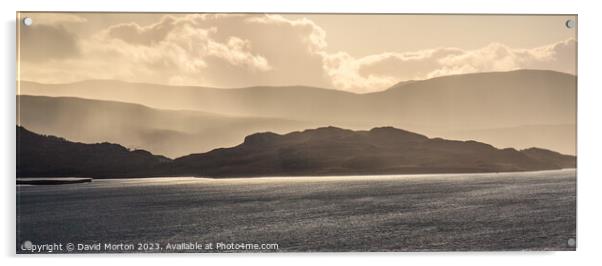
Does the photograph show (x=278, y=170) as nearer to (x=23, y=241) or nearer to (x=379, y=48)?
(x=379, y=48)

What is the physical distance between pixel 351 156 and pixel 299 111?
0.30 meters

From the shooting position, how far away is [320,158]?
3.27 meters

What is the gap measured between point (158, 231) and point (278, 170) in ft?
1.90

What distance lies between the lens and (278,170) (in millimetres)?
3244

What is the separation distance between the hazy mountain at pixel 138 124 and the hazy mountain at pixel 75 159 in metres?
0.03

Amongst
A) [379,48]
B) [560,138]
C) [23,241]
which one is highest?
[379,48]

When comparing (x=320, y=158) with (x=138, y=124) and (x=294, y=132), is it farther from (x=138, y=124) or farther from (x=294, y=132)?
(x=138, y=124)

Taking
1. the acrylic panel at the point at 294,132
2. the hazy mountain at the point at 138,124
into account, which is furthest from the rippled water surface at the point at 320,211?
the hazy mountain at the point at 138,124

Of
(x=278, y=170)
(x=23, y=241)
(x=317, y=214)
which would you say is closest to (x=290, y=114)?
(x=278, y=170)

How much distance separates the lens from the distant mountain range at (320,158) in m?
3.21
